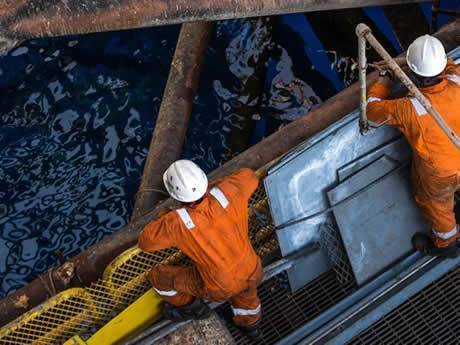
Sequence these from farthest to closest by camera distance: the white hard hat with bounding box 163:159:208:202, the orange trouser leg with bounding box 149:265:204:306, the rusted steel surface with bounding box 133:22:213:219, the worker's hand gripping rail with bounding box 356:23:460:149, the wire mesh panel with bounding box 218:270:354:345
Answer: the rusted steel surface with bounding box 133:22:213:219, the wire mesh panel with bounding box 218:270:354:345, the orange trouser leg with bounding box 149:265:204:306, the white hard hat with bounding box 163:159:208:202, the worker's hand gripping rail with bounding box 356:23:460:149

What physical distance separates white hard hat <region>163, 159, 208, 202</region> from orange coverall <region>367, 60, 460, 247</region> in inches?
53.4

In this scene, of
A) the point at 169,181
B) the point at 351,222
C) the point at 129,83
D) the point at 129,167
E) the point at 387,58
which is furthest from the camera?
the point at 129,83

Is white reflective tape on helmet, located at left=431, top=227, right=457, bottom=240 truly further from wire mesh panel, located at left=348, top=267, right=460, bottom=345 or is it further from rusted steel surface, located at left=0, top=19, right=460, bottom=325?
rusted steel surface, located at left=0, top=19, right=460, bottom=325

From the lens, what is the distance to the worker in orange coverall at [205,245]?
13.6 feet

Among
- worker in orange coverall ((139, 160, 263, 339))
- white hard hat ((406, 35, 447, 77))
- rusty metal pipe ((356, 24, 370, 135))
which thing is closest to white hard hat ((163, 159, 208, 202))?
worker in orange coverall ((139, 160, 263, 339))

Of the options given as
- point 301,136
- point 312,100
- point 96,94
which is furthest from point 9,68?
point 301,136

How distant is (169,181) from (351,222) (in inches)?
60.4

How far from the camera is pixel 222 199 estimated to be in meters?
4.23

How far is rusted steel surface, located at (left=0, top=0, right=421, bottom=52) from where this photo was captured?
147 inches

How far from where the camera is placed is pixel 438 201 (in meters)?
4.82

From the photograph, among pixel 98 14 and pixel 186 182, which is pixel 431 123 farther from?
pixel 98 14

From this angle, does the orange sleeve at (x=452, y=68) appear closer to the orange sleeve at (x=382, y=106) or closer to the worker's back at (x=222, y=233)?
the orange sleeve at (x=382, y=106)

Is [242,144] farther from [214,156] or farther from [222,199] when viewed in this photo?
[222,199]

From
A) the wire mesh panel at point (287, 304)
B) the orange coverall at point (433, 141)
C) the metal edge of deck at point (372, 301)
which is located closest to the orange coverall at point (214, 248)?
the wire mesh panel at point (287, 304)
